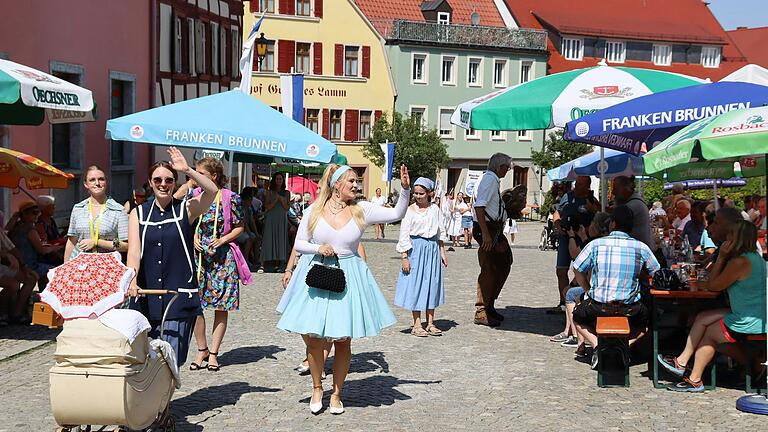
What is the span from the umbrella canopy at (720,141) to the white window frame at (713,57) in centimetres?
6664

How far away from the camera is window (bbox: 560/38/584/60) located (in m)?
69.8

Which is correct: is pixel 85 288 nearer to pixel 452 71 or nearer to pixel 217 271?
pixel 217 271

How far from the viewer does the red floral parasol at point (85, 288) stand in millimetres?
6703

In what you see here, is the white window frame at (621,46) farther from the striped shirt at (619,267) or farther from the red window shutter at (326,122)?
the striped shirt at (619,267)

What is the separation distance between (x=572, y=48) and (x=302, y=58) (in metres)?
18.8

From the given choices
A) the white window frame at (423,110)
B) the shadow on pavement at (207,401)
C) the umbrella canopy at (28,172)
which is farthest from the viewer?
the white window frame at (423,110)

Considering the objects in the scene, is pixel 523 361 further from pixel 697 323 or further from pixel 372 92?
pixel 372 92

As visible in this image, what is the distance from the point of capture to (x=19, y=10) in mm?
18391

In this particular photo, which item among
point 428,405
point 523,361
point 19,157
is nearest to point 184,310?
point 428,405

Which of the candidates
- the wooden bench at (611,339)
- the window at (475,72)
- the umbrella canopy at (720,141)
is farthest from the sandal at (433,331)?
the window at (475,72)

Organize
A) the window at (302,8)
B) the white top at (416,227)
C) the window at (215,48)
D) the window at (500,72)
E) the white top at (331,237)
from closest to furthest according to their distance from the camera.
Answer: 1. the white top at (331,237)
2. the white top at (416,227)
3. the window at (215,48)
4. the window at (302,8)
5. the window at (500,72)

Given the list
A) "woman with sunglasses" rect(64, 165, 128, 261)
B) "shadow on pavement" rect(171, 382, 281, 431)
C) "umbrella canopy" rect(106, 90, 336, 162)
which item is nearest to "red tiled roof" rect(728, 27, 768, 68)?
"umbrella canopy" rect(106, 90, 336, 162)

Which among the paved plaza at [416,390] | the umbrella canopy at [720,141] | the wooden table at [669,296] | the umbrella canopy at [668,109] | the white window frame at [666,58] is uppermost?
the white window frame at [666,58]

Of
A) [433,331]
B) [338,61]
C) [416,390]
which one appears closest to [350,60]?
[338,61]
